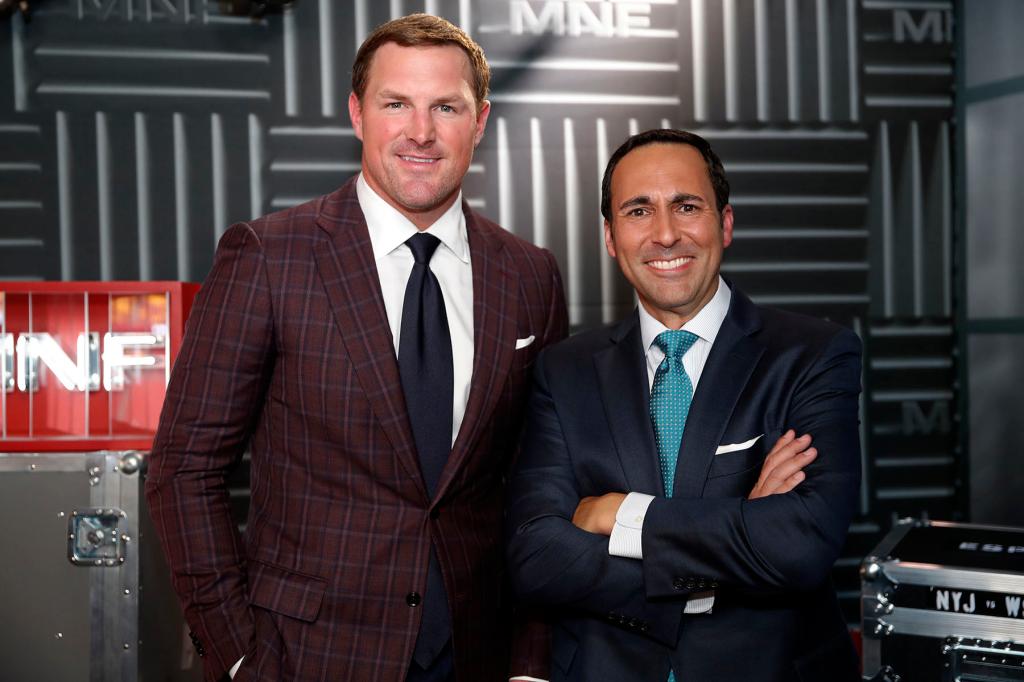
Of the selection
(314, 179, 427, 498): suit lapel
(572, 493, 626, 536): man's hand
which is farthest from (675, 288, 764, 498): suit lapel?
(314, 179, 427, 498): suit lapel

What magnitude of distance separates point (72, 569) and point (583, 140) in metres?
2.16

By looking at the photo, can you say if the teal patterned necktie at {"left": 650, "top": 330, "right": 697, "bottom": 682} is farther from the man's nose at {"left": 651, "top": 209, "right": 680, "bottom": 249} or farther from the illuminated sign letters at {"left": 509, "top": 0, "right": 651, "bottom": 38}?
the illuminated sign letters at {"left": 509, "top": 0, "right": 651, "bottom": 38}

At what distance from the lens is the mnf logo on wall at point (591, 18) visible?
341cm

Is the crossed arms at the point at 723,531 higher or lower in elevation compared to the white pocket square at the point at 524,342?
lower

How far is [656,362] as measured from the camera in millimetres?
2008

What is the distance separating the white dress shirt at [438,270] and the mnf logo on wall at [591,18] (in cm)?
153

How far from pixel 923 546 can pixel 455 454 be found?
114 cm

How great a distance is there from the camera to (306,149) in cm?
334

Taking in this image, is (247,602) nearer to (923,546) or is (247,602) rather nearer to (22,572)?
(22,572)

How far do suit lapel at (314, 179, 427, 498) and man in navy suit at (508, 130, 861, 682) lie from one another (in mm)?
282

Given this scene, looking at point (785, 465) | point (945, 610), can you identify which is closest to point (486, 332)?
point (785, 465)

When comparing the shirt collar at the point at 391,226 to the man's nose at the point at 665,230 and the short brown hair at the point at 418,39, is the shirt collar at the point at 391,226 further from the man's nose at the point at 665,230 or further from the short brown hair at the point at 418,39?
the man's nose at the point at 665,230

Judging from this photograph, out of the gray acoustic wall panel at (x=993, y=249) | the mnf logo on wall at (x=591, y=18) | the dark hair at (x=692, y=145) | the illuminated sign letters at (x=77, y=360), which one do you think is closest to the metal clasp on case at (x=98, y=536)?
the illuminated sign letters at (x=77, y=360)

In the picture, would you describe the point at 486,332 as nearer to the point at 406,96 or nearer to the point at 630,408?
the point at 630,408
